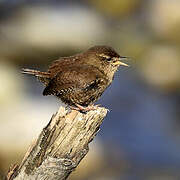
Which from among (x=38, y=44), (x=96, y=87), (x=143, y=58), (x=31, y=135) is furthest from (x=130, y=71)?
(x=96, y=87)

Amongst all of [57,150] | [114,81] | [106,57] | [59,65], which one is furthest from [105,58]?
[114,81]

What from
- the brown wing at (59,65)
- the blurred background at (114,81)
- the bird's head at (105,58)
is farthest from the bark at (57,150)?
the blurred background at (114,81)

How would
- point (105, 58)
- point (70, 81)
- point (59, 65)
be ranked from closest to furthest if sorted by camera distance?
point (70, 81) → point (59, 65) → point (105, 58)

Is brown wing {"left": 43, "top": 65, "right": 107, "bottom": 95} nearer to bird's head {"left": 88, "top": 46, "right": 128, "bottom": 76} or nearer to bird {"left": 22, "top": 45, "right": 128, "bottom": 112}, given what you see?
bird {"left": 22, "top": 45, "right": 128, "bottom": 112}

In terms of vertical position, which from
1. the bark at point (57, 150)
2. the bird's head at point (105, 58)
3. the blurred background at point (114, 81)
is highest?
the blurred background at point (114, 81)

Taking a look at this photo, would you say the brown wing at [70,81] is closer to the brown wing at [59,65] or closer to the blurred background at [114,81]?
the brown wing at [59,65]

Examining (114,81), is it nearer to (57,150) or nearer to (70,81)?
(70,81)

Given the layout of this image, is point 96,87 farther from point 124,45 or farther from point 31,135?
point 124,45
